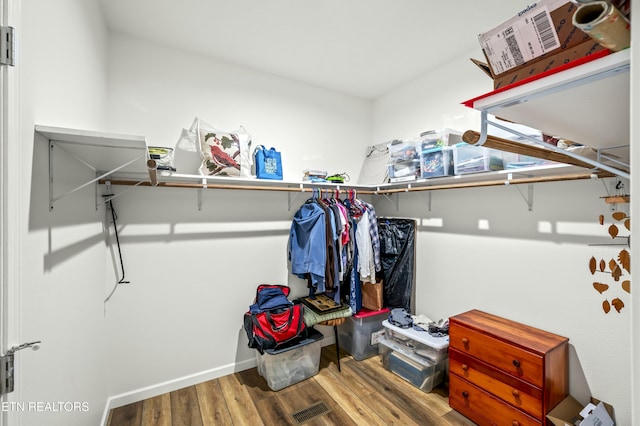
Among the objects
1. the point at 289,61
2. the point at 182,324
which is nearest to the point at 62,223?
the point at 182,324

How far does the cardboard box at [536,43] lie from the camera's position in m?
0.58

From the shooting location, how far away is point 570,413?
5.61 ft

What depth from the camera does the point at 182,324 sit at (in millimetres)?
2357

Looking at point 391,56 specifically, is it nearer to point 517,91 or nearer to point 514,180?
point 514,180

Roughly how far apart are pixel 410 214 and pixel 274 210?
1.39 meters

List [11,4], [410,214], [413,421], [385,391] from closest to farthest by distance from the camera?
[11,4]
[413,421]
[385,391]
[410,214]

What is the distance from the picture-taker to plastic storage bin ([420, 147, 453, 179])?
2.26 metres

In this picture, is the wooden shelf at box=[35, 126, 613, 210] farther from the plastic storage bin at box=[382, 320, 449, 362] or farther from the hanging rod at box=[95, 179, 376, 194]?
the plastic storage bin at box=[382, 320, 449, 362]

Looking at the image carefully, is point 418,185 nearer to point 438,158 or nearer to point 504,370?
point 438,158

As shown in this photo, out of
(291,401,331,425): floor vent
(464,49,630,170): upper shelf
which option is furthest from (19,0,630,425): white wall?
(464,49,630,170): upper shelf

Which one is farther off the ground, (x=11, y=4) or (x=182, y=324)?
(x=11, y=4)

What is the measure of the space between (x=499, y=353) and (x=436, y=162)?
1.41 meters

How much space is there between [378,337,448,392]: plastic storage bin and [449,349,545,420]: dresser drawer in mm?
235

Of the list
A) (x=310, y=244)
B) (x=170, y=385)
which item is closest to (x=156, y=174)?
(x=310, y=244)
